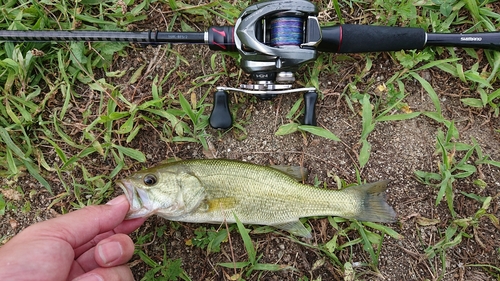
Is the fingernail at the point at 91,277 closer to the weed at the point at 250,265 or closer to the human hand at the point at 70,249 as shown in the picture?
the human hand at the point at 70,249

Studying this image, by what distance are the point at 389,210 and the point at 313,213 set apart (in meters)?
0.65

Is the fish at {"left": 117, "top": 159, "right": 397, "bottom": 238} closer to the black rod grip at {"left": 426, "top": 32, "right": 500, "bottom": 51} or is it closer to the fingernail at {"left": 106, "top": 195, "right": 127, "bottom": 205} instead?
the fingernail at {"left": 106, "top": 195, "right": 127, "bottom": 205}

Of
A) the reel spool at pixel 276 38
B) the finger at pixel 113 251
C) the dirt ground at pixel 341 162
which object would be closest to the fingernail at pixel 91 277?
the finger at pixel 113 251

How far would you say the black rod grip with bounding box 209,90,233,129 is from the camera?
3400 mm

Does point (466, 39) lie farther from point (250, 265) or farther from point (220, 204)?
point (250, 265)

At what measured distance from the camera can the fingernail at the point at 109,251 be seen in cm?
265

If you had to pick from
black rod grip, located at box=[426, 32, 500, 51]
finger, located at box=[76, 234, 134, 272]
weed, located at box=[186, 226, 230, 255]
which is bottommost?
weed, located at box=[186, 226, 230, 255]

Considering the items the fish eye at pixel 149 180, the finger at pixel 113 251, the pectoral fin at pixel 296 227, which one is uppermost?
the fish eye at pixel 149 180

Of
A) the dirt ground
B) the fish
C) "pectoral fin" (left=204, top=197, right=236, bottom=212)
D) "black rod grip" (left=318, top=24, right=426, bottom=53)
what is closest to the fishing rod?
"black rod grip" (left=318, top=24, right=426, bottom=53)

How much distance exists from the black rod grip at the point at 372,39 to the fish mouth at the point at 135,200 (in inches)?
74.6

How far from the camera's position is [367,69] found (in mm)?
3557

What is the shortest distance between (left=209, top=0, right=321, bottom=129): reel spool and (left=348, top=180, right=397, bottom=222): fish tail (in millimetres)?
1129

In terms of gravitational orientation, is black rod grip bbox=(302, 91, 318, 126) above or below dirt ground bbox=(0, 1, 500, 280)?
above

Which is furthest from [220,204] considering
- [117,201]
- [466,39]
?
[466,39]
